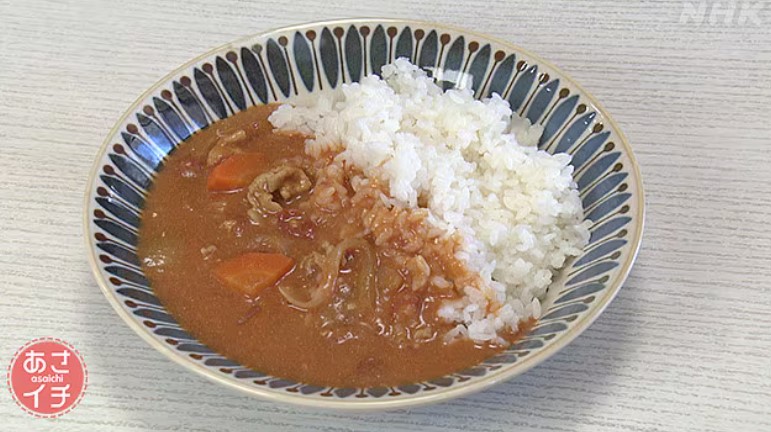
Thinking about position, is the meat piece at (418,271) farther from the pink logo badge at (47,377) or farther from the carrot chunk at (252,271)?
the pink logo badge at (47,377)

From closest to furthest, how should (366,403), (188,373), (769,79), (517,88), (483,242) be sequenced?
(366,403) < (188,373) < (483,242) < (517,88) < (769,79)

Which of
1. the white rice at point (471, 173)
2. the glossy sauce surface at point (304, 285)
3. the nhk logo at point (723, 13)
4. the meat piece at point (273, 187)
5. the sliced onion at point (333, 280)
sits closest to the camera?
the glossy sauce surface at point (304, 285)

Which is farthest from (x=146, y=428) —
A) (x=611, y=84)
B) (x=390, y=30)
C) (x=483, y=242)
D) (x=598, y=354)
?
(x=611, y=84)

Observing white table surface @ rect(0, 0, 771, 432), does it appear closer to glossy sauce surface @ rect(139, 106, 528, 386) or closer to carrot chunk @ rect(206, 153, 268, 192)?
glossy sauce surface @ rect(139, 106, 528, 386)

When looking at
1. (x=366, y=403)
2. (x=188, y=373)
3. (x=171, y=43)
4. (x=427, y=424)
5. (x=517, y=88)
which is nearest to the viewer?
(x=366, y=403)

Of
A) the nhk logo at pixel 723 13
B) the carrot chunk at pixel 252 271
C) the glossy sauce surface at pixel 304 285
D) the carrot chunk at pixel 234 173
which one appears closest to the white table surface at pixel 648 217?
the nhk logo at pixel 723 13

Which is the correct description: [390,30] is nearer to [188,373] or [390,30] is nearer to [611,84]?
[611,84]

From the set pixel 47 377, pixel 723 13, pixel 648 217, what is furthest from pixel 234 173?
pixel 723 13
